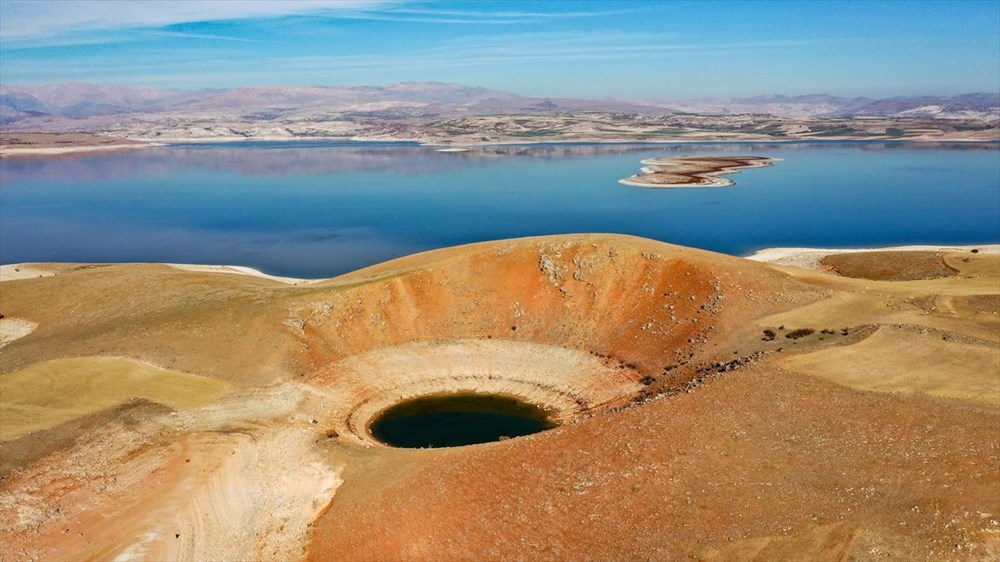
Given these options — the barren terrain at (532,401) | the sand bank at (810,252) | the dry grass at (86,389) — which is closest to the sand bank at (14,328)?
the barren terrain at (532,401)

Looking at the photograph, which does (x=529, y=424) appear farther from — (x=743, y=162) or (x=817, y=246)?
(x=743, y=162)

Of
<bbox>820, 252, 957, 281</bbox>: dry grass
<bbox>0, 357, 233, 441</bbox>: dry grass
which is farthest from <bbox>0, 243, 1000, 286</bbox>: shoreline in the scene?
<bbox>0, 357, 233, 441</bbox>: dry grass

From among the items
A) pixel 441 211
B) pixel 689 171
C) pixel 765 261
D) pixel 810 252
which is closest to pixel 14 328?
pixel 441 211

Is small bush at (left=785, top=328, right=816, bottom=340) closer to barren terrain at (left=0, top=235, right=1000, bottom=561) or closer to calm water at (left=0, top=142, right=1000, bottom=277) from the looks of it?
barren terrain at (left=0, top=235, right=1000, bottom=561)

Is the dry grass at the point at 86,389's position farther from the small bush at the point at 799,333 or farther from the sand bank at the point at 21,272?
the sand bank at the point at 21,272

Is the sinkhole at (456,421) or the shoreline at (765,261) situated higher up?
the shoreline at (765,261)

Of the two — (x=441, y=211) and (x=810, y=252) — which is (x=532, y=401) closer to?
(x=810, y=252)

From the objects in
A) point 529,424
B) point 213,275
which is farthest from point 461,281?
point 213,275
